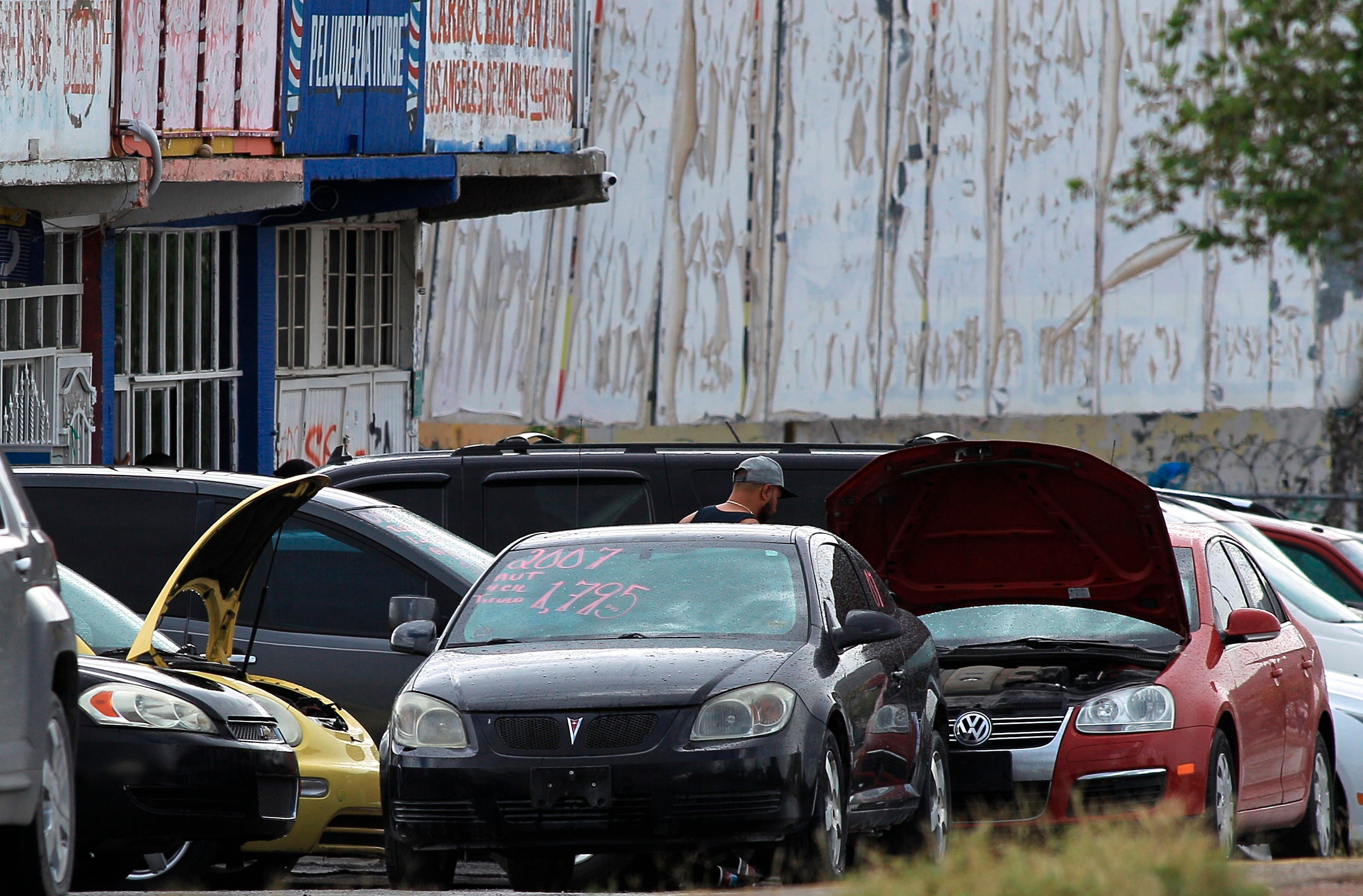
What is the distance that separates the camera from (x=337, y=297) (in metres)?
19.6

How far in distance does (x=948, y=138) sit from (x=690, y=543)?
18.2 metres

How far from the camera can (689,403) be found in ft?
86.8

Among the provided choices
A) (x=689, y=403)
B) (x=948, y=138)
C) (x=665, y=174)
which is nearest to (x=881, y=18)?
(x=948, y=138)

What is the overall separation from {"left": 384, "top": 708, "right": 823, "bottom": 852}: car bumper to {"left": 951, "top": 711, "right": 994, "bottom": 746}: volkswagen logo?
6.10 ft

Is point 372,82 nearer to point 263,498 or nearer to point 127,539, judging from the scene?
point 127,539

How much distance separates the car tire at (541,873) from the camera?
7.80 metres

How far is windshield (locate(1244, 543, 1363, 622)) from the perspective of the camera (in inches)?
511

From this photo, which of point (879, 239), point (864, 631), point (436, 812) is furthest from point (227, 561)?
point (879, 239)

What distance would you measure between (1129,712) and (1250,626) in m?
0.91

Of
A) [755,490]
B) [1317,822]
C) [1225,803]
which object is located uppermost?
[755,490]

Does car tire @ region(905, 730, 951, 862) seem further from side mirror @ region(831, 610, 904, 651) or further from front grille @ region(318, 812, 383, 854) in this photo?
front grille @ region(318, 812, 383, 854)

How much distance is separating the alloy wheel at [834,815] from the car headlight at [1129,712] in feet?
5.10

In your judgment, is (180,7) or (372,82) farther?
(372,82)

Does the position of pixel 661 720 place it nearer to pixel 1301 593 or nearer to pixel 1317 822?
pixel 1317 822
